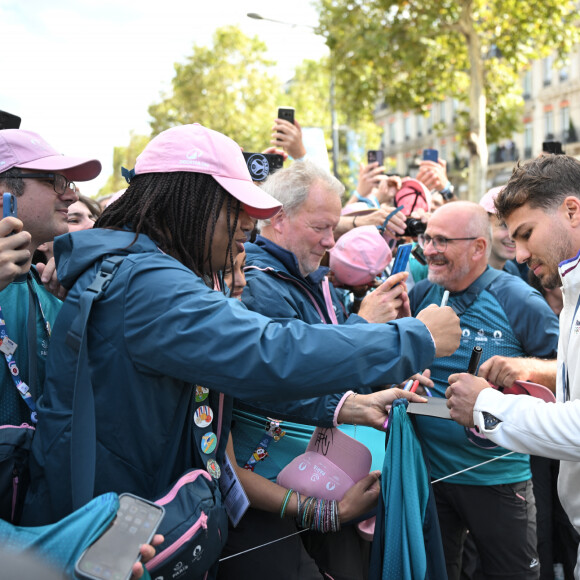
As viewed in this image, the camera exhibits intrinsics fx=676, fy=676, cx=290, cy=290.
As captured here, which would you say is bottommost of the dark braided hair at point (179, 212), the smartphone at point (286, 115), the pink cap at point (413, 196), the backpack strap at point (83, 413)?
the backpack strap at point (83, 413)

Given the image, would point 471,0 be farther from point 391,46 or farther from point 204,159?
point 204,159

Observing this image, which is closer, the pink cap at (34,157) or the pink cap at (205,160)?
the pink cap at (205,160)

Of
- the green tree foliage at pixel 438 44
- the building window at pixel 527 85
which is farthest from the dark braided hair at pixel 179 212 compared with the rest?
the building window at pixel 527 85

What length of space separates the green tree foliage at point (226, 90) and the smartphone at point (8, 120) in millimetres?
32133

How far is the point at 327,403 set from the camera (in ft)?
9.19

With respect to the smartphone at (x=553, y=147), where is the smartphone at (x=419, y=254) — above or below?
→ below

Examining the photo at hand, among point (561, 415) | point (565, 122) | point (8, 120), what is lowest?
point (561, 415)

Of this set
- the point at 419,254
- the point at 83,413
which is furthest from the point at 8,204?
the point at 419,254

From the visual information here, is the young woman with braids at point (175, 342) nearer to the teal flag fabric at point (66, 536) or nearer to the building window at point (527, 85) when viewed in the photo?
the teal flag fabric at point (66, 536)

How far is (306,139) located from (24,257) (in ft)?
10.8

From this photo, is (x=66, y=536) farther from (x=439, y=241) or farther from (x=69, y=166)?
(x=439, y=241)

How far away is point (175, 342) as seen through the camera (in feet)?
5.89

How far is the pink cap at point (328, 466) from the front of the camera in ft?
9.09

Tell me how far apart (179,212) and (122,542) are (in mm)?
967
